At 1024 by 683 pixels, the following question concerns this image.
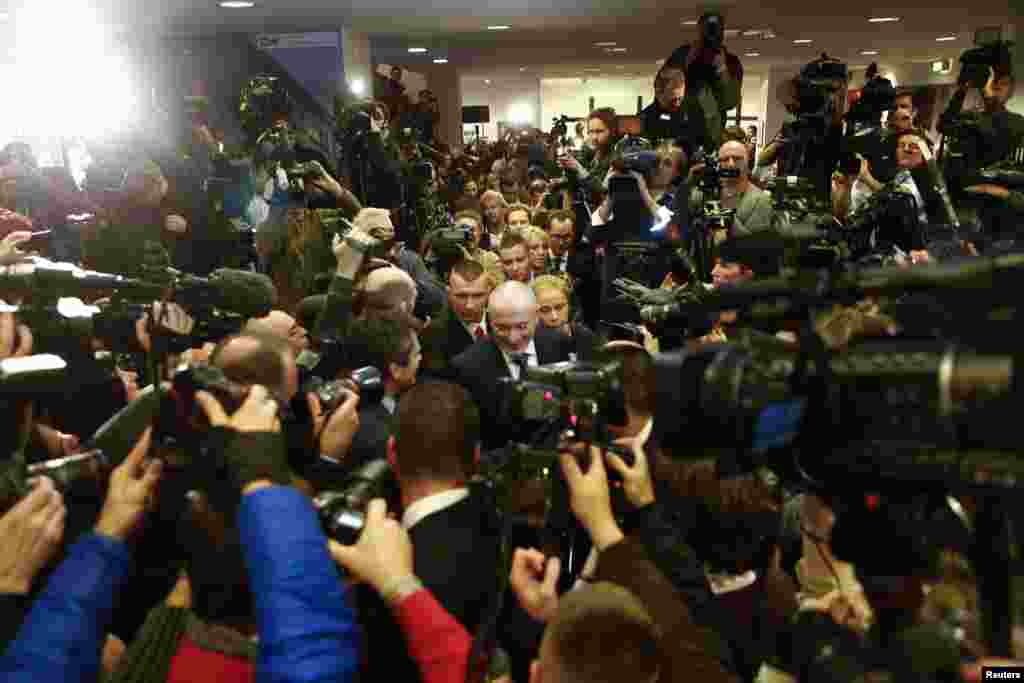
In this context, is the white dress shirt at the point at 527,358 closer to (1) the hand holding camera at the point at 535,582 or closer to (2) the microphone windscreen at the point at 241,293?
(2) the microphone windscreen at the point at 241,293

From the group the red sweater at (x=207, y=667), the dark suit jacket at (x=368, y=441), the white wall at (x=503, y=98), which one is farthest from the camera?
the white wall at (x=503, y=98)

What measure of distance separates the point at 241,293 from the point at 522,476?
79cm

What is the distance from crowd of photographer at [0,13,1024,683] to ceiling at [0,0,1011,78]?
3.66m

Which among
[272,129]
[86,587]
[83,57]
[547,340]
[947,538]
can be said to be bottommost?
[547,340]

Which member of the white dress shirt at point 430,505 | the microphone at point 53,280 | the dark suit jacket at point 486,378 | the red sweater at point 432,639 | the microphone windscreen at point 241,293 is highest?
the microphone at point 53,280

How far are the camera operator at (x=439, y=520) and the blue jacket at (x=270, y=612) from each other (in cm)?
21

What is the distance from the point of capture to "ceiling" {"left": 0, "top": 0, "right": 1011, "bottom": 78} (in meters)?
6.04

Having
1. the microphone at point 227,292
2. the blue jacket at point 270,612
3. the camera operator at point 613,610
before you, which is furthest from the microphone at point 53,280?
the camera operator at point 613,610

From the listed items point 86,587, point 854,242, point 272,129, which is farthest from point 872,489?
point 272,129

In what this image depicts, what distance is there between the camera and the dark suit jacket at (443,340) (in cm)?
316

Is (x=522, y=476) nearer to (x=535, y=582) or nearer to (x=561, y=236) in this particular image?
(x=535, y=582)

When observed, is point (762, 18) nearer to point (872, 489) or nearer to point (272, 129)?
point (272, 129)

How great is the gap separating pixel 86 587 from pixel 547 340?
2.15 meters

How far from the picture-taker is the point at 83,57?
6.98 m
